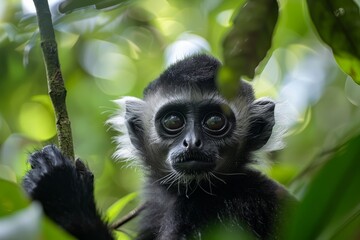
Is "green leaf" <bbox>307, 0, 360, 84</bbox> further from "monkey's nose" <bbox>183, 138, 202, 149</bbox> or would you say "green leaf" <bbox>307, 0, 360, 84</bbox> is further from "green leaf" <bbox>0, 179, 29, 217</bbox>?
"monkey's nose" <bbox>183, 138, 202, 149</bbox>

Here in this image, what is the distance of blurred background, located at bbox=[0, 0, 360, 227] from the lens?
6.48m

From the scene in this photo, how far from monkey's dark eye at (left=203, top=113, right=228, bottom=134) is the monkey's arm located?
1.78m

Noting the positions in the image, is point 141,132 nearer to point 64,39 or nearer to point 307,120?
point 64,39

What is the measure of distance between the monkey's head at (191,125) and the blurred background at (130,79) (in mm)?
408

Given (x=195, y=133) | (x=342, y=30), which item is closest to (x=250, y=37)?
(x=342, y=30)

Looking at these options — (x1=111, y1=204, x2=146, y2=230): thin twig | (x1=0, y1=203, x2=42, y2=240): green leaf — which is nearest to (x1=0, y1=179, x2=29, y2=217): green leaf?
(x1=0, y1=203, x2=42, y2=240): green leaf

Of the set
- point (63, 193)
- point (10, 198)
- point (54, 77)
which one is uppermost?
point (10, 198)

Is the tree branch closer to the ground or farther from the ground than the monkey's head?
farther from the ground

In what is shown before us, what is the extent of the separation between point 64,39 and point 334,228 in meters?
6.00

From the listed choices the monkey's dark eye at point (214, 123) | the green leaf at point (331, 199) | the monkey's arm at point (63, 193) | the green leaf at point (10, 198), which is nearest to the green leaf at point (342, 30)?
the green leaf at point (331, 199)

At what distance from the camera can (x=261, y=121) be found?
583 centimetres

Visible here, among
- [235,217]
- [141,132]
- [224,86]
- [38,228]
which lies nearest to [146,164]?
[141,132]

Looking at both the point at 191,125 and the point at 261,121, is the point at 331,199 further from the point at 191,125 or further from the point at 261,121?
the point at 261,121

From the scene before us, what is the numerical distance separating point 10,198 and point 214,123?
157 inches
